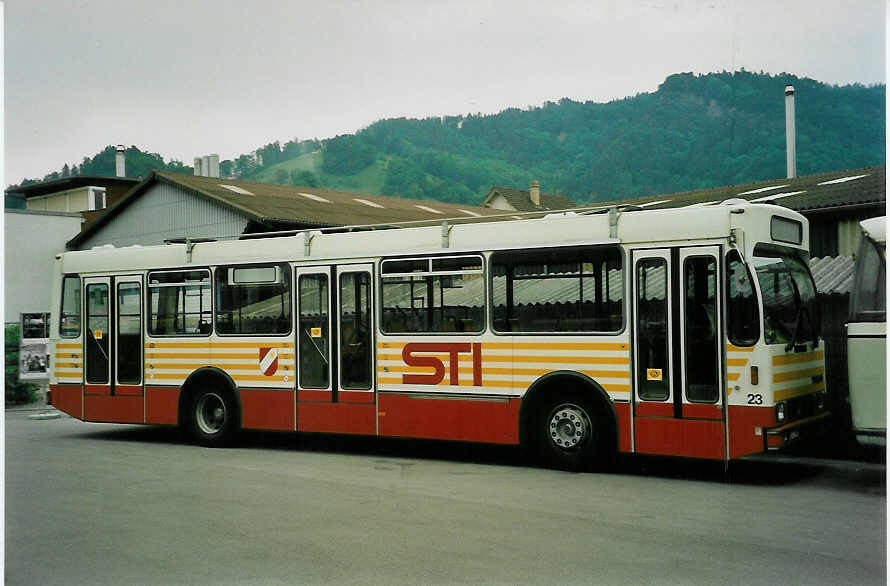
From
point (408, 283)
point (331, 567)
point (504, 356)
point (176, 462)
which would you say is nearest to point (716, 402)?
point (504, 356)

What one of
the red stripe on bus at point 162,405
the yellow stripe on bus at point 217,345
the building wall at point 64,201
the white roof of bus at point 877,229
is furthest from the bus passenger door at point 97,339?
the building wall at point 64,201

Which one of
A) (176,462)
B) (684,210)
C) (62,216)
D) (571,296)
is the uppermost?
(62,216)

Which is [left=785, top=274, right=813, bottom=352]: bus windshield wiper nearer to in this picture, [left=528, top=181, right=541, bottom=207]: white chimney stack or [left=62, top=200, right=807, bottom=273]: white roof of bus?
[left=62, top=200, right=807, bottom=273]: white roof of bus

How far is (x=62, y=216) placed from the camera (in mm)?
30766

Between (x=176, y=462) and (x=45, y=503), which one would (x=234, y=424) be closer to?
(x=176, y=462)

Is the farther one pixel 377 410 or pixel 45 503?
pixel 377 410

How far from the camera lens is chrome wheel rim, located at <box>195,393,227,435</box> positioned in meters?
13.6

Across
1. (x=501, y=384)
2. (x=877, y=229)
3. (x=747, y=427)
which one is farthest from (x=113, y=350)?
(x=877, y=229)

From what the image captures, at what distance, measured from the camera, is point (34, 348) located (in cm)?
2086

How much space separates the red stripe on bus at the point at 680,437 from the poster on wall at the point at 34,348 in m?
14.3

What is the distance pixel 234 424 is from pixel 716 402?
6.98 m

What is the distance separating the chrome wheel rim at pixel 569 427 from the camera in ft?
34.7

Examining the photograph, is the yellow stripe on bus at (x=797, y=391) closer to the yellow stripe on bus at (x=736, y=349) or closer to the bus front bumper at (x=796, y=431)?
the bus front bumper at (x=796, y=431)

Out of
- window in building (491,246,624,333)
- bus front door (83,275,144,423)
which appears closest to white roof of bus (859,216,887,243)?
window in building (491,246,624,333)
